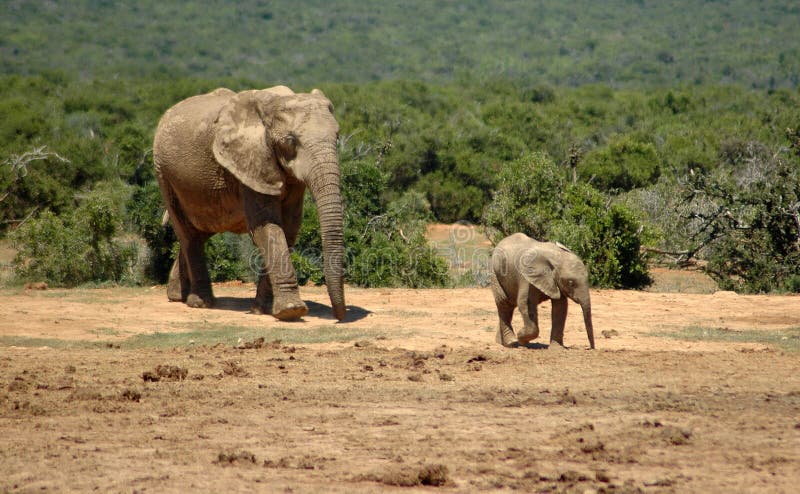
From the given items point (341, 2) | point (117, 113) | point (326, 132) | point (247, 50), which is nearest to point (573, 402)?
point (326, 132)

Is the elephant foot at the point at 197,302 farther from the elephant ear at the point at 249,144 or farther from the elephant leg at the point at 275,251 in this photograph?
the elephant ear at the point at 249,144

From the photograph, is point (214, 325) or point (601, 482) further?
point (214, 325)

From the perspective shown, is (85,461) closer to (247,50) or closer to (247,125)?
(247,125)

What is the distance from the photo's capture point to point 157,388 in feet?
27.0

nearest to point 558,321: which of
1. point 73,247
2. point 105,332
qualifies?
point 105,332

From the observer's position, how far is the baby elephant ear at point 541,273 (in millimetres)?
9883

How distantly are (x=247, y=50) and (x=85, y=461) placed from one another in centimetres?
9475

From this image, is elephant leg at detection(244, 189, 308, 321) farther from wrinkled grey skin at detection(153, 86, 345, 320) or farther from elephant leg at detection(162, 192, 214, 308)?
elephant leg at detection(162, 192, 214, 308)

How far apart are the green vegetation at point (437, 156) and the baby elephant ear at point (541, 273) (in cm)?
607

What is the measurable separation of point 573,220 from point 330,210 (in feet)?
20.0

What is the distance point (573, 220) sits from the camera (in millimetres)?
16703

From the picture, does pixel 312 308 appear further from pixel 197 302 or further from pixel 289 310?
pixel 197 302

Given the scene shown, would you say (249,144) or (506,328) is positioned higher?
(249,144)

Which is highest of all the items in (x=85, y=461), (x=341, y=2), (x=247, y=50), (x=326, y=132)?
(x=341, y=2)
